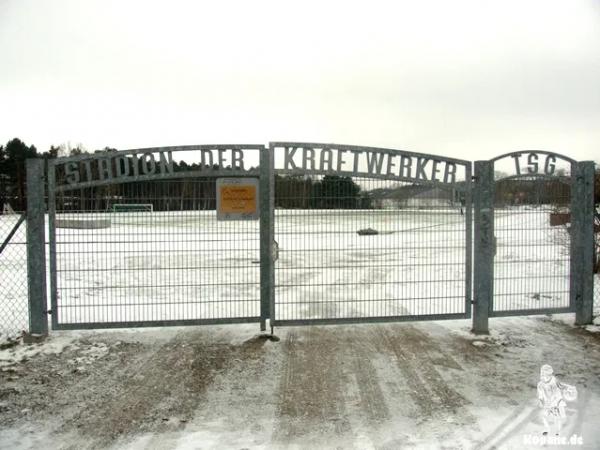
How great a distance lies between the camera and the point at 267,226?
6.16 metres

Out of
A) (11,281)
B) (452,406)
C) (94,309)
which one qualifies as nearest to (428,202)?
(452,406)

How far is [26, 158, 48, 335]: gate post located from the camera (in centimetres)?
601

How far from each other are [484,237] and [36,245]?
574 cm

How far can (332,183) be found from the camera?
6211 millimetres

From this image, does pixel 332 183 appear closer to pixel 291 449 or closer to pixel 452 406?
pixel 452 406

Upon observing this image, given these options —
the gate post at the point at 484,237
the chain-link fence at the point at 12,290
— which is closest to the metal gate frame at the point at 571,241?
the gate post at the point at 484,237

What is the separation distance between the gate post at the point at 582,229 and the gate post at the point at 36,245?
6.99 metres

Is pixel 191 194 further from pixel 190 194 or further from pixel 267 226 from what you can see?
pixel 267 226

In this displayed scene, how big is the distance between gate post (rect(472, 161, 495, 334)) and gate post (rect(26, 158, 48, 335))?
18.3 ft

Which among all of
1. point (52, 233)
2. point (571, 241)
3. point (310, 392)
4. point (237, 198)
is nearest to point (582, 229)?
point (571, 241)

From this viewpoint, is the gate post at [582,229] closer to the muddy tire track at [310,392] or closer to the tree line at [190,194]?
the tree line at [190,194]

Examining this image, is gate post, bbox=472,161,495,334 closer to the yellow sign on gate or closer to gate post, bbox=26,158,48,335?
the yellow sign on gate

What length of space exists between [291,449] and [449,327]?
384 centimetres

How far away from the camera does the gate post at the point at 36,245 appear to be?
6008 mm
